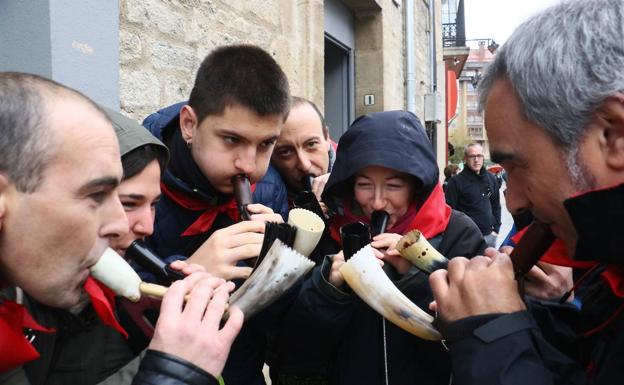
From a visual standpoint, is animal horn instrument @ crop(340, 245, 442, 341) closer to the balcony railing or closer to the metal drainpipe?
the metal drainpipe

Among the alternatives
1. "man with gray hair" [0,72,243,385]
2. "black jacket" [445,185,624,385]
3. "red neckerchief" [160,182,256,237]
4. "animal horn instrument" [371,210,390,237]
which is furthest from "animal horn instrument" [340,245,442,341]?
"red neckerchief" [160,182,256,237]

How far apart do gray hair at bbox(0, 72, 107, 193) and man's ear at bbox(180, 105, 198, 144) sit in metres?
0.99

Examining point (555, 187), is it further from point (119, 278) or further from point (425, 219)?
point (119, 278)

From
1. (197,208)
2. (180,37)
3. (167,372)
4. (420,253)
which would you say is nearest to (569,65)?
(420,253)

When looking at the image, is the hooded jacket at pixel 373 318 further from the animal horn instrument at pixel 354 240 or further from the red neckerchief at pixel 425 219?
the animal horn instrument at pixel 354 240

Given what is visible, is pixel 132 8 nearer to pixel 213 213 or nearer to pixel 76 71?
pixel 76 71

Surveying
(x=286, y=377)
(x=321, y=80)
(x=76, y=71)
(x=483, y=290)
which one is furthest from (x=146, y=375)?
(x=321, y=80)

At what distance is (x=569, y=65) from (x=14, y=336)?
142 centimetres

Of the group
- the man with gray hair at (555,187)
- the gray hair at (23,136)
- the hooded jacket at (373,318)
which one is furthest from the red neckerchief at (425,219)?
the gray hair at (23,136)

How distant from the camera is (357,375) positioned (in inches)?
75.9

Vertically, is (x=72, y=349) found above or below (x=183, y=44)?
below

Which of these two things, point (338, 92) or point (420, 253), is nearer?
point (420, 253)

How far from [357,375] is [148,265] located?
35.3 inches

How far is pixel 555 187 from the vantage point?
1239 millimetres
